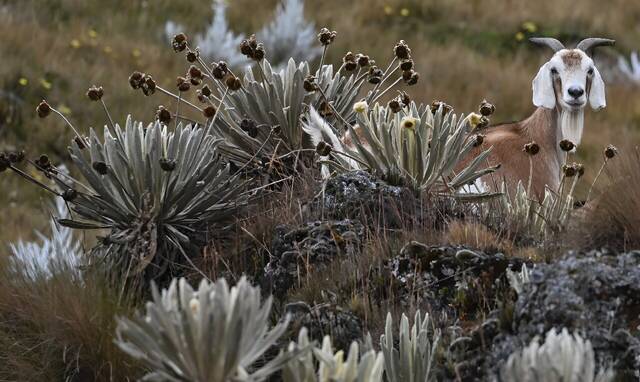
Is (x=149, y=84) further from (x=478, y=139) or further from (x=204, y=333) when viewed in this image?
(x=204, y=333)

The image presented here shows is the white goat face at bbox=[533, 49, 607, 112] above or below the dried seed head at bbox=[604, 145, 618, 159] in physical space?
above

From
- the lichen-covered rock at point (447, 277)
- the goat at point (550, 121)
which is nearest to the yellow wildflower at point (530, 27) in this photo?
the goat at point (550, 121)

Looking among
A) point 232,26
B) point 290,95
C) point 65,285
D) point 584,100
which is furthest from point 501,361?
point 232,26

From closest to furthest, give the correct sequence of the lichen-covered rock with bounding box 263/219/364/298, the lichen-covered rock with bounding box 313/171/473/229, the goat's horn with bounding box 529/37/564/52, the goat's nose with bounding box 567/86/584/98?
the lichen-covered rock with bounding box 263/219/364/298 < the lichen-covered rock with bounding box 313/171/473/229 < the goat's nose with bounding box 567/86/584/98 < the goat's horn with bounding box 529/37/564/52

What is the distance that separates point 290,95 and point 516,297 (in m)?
2.09

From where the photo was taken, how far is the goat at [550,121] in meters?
6.88

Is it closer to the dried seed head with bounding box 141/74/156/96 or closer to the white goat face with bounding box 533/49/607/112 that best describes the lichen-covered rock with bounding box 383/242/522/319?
the dried seed head with bounding box 141/74/156/96

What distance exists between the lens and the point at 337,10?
17016 mm

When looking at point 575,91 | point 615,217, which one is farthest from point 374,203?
point 575,91

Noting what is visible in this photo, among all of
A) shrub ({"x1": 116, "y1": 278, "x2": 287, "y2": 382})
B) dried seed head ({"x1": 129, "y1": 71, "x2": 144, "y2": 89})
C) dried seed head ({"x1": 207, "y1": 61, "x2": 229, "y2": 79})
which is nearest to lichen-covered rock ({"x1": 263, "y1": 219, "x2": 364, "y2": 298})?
dried seed head ({"x1": 207, "y1": 61, "x2": 229, "y2": 79})

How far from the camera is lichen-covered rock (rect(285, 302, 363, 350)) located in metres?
4.42

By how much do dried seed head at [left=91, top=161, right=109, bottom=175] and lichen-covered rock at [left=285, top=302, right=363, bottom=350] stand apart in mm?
1117

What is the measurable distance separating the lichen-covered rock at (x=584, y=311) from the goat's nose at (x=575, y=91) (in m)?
2.75

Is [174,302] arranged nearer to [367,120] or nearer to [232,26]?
[367,120]
